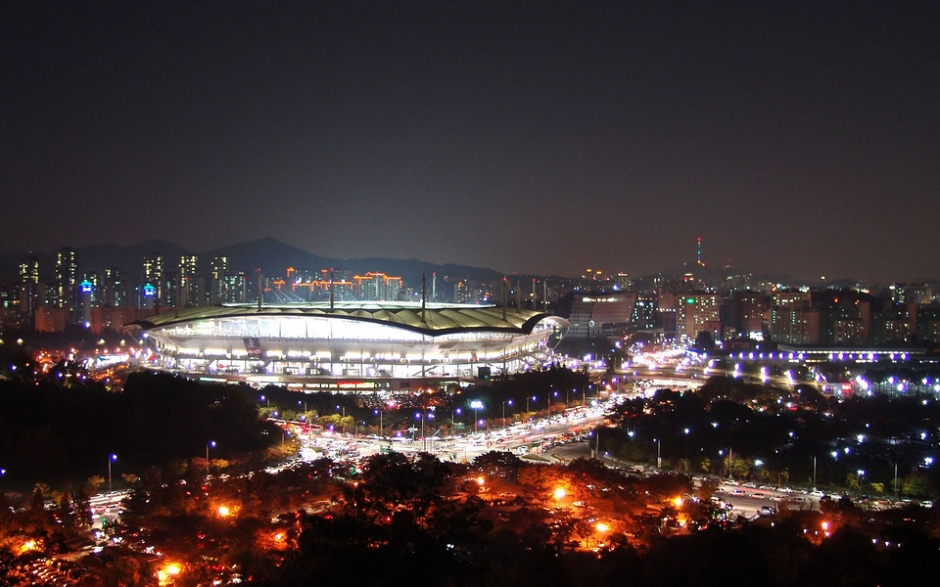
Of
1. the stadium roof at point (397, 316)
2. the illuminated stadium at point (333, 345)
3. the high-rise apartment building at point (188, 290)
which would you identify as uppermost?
the high-rise apartment building at point (188, 290)

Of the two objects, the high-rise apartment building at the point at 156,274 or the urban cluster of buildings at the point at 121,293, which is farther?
the high-rise apartment building at the point at 156,274

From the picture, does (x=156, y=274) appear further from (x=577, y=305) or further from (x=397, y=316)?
(x=397, y=316)

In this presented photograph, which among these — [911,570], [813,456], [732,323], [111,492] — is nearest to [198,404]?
[111,492]

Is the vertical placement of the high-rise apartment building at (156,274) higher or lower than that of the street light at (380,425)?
higher

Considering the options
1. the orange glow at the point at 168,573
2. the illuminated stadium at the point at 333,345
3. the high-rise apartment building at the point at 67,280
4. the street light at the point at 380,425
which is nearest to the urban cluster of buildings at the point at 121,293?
the high-rise apartment building at the point at 67,280

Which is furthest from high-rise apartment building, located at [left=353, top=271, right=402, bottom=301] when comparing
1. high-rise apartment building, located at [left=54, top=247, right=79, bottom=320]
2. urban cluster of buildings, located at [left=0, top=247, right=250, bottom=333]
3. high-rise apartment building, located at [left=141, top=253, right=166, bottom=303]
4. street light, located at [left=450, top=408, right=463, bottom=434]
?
street light, located at [left=450, top=408, right=463, bottom=434]

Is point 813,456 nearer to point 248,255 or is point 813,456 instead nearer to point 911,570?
point 911,570

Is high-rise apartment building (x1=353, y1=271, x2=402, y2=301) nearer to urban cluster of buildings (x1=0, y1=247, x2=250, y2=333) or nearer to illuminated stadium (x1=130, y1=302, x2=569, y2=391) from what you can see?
urban cluster of buildings (x1=0, y1=247, x2=250, y2=333)

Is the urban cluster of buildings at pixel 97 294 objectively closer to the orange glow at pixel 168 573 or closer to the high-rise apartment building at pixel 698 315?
the high-rise apartment building at pixel 698 315
